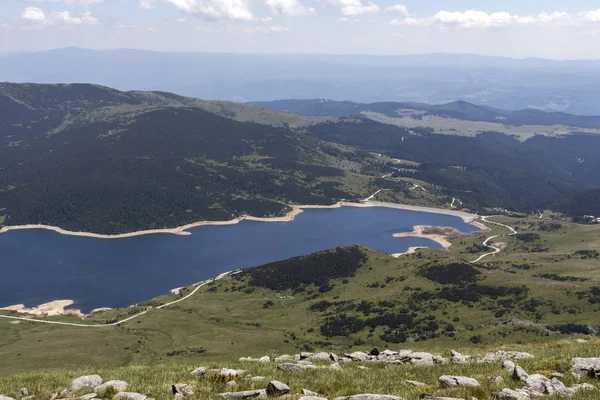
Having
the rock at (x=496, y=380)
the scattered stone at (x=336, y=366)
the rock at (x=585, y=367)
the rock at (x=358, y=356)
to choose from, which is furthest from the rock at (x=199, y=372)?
the rock at (x=585, y=367)

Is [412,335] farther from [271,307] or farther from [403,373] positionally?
[403,373]

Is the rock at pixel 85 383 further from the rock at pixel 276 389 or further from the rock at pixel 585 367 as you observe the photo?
the rock at pixel 585 367

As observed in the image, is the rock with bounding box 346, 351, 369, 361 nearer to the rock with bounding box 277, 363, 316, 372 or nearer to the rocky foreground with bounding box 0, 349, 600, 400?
the rocky foreground with bounding box 0, 349, 600, 400

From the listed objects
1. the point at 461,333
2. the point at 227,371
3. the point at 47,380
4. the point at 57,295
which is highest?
the point at 227,371

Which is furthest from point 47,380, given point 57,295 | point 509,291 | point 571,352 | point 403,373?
point 57,295

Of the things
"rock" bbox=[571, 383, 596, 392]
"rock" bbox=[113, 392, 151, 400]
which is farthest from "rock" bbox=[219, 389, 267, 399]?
"rock" bbox=[571, 383, 596, 392]
